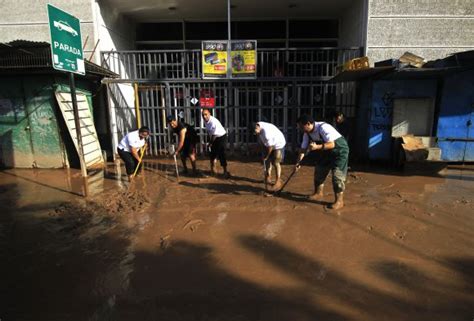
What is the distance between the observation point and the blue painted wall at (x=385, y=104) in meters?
7.77

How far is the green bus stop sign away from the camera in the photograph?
16.5 feet

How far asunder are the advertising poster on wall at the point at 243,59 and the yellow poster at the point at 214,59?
9.1 inches

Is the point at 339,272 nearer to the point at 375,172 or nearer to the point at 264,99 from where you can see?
the point at 375,172

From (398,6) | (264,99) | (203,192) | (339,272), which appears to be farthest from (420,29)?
(339,272)

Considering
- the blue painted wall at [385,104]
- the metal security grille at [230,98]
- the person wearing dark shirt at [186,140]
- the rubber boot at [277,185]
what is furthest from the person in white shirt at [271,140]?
the blue painted wall at [385,104]

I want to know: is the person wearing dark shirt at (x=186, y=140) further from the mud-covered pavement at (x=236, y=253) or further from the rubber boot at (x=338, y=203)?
the rubber boot at (x=338, y=203)

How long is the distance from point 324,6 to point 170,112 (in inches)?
231

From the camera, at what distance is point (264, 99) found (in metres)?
11.0

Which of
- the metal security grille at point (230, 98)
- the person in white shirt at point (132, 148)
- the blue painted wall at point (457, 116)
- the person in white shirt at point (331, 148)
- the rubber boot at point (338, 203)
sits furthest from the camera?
the metal security grille at point (230, 98)

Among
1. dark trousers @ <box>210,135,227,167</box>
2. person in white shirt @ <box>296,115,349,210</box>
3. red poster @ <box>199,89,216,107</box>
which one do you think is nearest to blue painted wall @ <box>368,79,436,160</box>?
person in white shirt @ <box>296,115,349,210</box>

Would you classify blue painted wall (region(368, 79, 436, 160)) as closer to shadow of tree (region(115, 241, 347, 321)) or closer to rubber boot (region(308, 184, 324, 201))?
rubber boot (region(308, 184, 324, 201))

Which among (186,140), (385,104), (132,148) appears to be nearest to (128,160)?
(132,148)

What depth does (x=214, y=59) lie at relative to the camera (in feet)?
29.0

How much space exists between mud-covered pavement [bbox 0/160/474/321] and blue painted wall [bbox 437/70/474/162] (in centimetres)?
215
